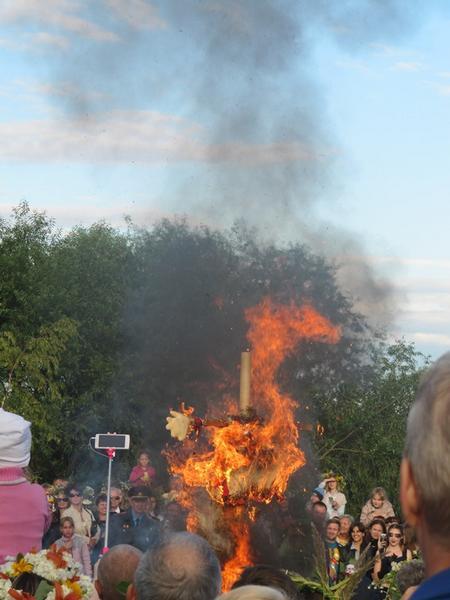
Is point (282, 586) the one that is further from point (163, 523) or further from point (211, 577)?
point (163, 523)

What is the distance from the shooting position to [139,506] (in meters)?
14.0

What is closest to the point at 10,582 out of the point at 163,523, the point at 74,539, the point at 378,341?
the point at 74,539

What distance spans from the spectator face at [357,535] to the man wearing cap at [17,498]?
287 inches

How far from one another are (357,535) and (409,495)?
35.4ft

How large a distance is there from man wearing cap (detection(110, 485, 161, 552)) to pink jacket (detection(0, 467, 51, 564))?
7981mm

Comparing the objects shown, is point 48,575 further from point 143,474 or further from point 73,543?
point 143,474

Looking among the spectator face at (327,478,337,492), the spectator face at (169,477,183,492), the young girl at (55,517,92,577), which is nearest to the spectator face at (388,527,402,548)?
the young girl at (55,517,92,577)

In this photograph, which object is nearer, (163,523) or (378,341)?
(163,523)

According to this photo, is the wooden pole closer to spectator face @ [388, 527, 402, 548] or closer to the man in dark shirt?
spectator face @ [388, 527, 402, 548]

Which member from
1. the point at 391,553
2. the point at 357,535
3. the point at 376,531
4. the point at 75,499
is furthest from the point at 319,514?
the point at 75,499

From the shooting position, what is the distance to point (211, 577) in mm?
3732

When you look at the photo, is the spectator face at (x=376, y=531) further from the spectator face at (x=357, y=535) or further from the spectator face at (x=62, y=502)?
the spectator face at (x=62, y=502)

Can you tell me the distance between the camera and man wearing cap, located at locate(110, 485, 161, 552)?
13.6 metres

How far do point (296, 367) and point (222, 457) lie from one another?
10079mm
